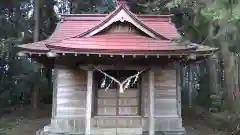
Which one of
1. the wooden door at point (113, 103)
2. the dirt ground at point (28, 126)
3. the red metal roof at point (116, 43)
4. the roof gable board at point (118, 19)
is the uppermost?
the roof gable board at point (118, 19)

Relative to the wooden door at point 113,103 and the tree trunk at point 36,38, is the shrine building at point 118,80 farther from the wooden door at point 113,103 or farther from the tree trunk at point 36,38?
the tree trunk at point 36,38

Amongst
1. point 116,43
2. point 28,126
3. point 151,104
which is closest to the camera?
point 116,43

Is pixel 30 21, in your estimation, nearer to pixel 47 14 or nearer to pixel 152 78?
pixel 47 14

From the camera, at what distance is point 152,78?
9.62m

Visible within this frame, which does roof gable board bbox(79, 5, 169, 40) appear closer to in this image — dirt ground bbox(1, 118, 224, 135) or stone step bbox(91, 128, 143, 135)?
stone step bbox(91, 128, 143, 135)

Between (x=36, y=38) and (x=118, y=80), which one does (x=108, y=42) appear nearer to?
(x=118, y=80)

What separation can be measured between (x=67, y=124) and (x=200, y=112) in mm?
9509

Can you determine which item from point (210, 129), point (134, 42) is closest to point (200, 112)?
point (210, 129)

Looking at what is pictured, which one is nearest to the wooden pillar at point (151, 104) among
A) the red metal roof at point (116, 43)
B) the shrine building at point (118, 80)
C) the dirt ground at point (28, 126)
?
the shrine building at point (118, 80)

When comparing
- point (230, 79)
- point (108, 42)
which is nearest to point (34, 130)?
point (108, 42)

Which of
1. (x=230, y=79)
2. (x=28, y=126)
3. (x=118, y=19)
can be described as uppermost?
(x=118, y=19)

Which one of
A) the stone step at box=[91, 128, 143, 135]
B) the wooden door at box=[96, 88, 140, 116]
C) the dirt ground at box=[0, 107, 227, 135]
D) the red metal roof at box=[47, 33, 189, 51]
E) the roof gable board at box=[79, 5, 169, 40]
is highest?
the roof gable board at box=[79, 5, 169, 40]

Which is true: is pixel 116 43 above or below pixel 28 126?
above

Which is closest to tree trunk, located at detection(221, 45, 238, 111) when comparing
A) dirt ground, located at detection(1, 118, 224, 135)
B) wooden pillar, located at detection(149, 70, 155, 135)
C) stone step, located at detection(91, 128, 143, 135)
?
dirt ground, located at detection(1, 118, 224, 135)
